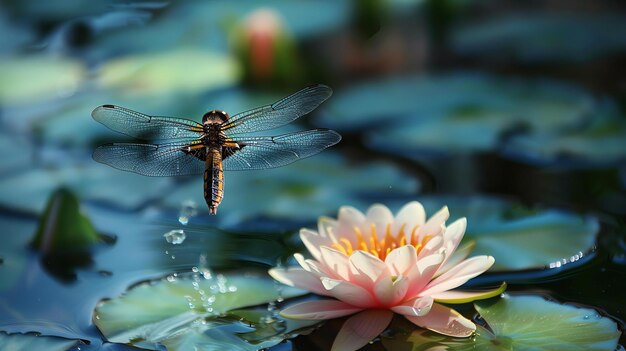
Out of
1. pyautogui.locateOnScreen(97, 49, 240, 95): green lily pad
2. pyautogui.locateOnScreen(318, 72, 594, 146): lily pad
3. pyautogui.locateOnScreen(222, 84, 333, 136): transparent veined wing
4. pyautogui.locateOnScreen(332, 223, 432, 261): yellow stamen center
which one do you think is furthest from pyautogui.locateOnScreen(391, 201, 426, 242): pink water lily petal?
pyautogui.locateOnScreen(97, 49, 240, 95): green lily pad

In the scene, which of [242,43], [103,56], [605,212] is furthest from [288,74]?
[605,212]

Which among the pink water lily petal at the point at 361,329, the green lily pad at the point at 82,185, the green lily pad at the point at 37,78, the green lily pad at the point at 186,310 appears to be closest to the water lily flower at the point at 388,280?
the pink water lily petal at the point at 361,329

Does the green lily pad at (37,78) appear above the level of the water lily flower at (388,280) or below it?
above

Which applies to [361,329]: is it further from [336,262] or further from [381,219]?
[381,219]

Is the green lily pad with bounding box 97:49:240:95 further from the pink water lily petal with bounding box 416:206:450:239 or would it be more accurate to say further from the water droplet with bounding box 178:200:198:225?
the pink water lily petal with bounding box 416:206:450:239

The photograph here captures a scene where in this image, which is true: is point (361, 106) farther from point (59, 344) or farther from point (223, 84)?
point (59, 344)

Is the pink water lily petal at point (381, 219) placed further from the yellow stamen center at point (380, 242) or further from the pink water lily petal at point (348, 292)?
the pink water lily petal at point (348, 292)
